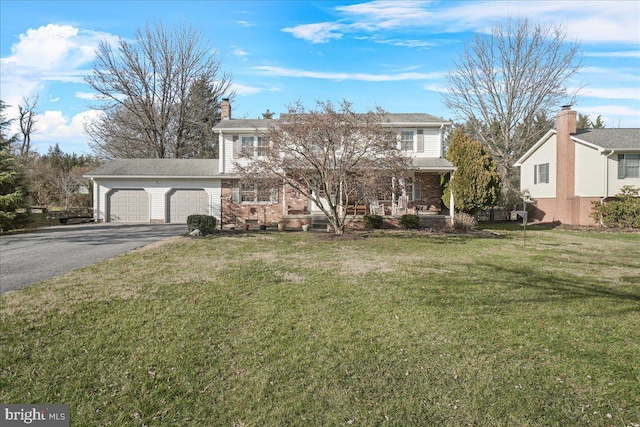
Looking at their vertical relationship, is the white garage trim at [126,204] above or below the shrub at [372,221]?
above

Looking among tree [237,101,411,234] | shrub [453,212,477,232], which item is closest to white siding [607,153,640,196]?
shrub [453,212,477,232]

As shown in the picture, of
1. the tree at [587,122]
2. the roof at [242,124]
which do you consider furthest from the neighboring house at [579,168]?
the tree at [587,122]

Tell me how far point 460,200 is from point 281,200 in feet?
31.8

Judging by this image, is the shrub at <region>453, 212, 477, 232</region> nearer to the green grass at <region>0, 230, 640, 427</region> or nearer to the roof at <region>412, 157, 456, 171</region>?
the roof at <region>412, 157, 456, 171</region>

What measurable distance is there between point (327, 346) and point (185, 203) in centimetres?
1870

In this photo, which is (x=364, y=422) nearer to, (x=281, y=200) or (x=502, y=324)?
(x=502, y=324)

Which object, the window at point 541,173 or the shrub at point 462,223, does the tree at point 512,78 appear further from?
the shrub at point 462,223

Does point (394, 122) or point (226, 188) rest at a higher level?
point (394, 122)

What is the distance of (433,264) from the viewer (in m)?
8.88

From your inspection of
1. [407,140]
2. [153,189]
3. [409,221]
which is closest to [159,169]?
[153,189]

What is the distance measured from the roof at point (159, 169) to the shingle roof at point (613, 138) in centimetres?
2141

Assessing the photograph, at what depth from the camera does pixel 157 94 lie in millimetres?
29094

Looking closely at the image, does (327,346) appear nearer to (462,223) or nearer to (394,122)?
(462,223)

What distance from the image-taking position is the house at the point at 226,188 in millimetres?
19453
